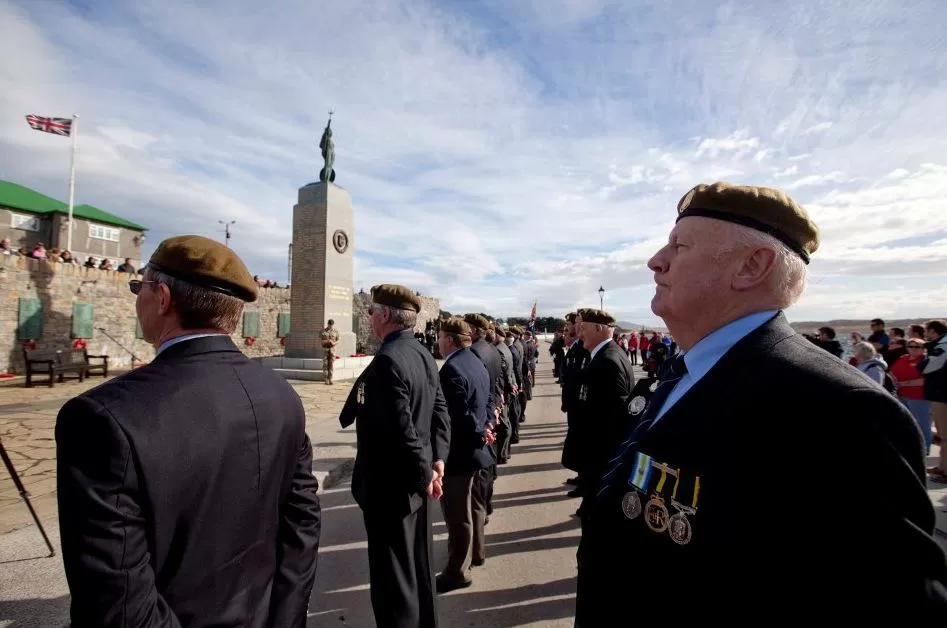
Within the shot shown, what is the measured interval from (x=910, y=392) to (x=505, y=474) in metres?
5.88

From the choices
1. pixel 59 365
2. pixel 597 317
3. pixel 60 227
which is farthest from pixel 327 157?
pixel 60 227

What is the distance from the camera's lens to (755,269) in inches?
49.1

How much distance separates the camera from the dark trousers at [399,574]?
268 cm

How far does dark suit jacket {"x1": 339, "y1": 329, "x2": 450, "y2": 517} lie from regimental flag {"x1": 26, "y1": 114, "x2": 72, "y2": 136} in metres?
24.0

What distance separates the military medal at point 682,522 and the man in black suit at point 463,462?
9.43 feet

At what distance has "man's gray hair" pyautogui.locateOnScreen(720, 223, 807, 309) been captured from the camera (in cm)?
124

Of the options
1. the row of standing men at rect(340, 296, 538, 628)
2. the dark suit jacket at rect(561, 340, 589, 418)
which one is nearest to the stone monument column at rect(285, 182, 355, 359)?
the dark suit jacket at rect(561, 340, 589, 418)

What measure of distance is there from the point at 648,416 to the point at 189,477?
1.34 metres

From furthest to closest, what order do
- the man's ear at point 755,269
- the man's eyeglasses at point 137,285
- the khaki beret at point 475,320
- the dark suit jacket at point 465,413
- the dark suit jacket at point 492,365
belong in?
the khaki beret at point 475,320
the dark suit jacket at point 492,365
the dark suit jacket at point 465,413
the man's eyeglasses at point 137,285
the man's ear at point 755,269

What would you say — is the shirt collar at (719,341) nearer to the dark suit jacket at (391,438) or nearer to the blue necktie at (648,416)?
the blue necktie at (648,416)

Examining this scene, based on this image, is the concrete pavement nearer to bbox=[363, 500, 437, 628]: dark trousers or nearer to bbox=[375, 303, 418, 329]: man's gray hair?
bbox=[363, 500, 437, 628]: dark trousers

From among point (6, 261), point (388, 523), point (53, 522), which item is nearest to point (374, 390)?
point (388, 523)

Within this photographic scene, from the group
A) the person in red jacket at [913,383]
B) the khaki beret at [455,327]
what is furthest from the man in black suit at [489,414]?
the person in red jacket at [913,383]

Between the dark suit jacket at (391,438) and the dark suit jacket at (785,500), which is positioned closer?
the dark suit jacket at (785,500)
